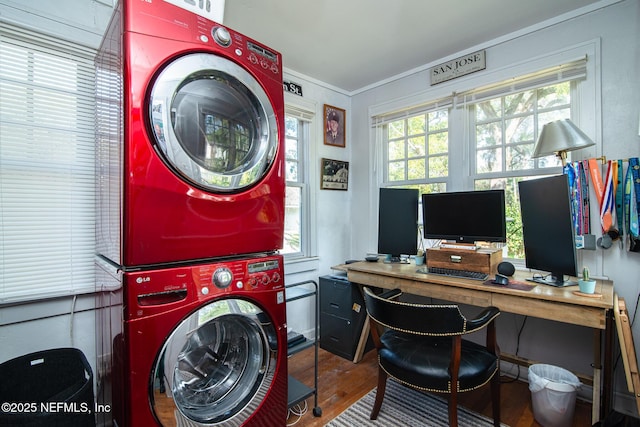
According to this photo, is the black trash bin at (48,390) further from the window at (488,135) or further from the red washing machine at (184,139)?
the window at (488,135)

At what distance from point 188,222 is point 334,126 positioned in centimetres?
243

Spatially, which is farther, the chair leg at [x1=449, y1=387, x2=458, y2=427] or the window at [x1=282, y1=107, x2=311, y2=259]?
the window at [x1=282, y1=107, x2=311, y2=259]

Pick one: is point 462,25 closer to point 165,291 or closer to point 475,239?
point 475,239

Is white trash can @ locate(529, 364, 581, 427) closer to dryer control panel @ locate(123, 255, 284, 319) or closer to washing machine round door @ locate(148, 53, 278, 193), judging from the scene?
dryer control panel @ locate(123, 255, 284, 319)

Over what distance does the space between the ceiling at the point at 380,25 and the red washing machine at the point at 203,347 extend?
168 centimetres

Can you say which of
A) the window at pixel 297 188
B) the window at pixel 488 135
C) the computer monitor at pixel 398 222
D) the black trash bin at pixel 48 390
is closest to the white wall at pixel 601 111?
the window at pixel 488 135

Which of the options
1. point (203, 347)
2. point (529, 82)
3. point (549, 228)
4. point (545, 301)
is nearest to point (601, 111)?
point (529, 82)

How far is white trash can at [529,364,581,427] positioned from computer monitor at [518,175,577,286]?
0.55 meters

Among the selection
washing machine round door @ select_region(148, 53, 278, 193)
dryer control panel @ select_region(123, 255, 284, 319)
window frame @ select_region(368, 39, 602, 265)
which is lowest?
dryer control panel @ select_region(123, 255, 284, 319)

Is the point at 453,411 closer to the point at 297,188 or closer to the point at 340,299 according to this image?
the point at 340,299

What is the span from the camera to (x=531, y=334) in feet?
7.22

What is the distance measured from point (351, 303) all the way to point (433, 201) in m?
1.08

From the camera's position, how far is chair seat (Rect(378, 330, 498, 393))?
4.92 feet

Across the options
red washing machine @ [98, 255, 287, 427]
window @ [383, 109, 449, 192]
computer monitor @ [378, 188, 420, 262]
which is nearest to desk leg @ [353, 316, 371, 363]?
computer monitor @ [378, 188, 420, 262]
